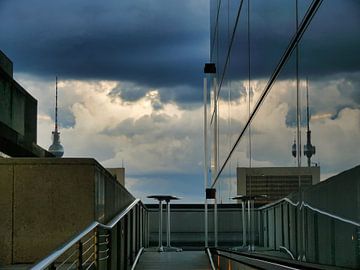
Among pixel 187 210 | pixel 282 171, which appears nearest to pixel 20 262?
pixel 282 171

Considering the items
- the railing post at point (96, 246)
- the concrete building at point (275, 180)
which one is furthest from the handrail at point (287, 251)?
the railing post at point (96, 246)

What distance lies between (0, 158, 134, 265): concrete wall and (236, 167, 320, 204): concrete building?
2124 mm

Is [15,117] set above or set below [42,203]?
above

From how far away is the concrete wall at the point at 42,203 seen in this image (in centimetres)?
1048

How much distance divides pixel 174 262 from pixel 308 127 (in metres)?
14.6

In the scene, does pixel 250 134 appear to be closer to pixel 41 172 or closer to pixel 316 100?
pixel 41 172

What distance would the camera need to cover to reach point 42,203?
1063 centimetres

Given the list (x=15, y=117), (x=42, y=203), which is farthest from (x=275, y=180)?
(x=15, y=117)

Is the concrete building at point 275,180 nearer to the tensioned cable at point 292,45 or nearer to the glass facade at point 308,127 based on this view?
the glass facade at point 308,127

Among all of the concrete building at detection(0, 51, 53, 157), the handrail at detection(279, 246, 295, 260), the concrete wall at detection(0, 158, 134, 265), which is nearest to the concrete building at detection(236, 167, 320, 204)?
the handrail at detection(279, 246, 295, 260)

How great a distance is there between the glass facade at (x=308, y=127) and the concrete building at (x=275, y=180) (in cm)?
1

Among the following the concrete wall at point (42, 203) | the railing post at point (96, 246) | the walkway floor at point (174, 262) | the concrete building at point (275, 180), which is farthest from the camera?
the walkway floor at point (174, 262)

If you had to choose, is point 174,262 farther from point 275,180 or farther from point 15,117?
point 275,180

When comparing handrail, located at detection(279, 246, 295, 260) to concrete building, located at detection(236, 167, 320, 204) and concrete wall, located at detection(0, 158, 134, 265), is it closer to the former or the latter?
concrete building, located at detection(236, 167, 320, 204)
